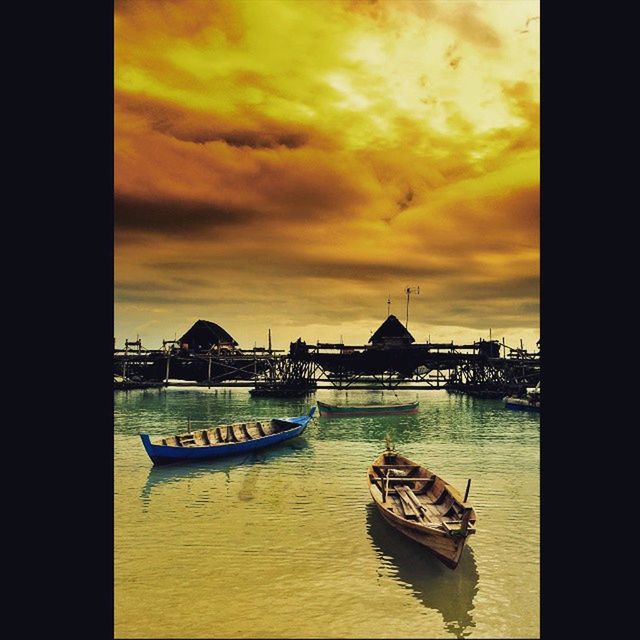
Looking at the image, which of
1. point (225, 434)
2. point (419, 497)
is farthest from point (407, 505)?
point (225, 434)

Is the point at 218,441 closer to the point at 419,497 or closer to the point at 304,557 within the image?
the point at 419,497

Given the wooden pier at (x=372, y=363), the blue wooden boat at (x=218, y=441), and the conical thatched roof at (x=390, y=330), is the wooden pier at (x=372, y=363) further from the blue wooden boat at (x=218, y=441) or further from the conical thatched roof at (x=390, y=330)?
the blue wooden boat at (x=218, y=441)

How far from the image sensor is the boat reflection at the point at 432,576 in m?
9.96

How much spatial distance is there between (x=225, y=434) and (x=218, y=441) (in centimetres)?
71

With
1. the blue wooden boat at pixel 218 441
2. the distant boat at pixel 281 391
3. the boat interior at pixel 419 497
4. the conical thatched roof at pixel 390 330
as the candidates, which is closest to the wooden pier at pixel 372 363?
the distant boat at pixel 281 391

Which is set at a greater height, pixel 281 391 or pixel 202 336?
pixel 202 336

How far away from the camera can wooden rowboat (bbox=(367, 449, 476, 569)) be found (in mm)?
11102

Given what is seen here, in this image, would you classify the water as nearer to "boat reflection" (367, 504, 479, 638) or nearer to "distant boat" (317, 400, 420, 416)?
"boat reflection" (367, 504, 479, 638)

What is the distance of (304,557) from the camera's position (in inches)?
490

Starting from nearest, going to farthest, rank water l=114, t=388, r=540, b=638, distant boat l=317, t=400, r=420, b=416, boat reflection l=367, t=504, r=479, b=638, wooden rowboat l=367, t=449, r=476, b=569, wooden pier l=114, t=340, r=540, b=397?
water l=114, t=388, r=540, b=638 → boat reflection l=367, t=504, r=479, b=638 → wooden rowboat l=367, t=449, r=476, b=569 → distant boat l=317, t=400, r=420, b=416 → wooden pier l=114, t=340, r=540, b=397

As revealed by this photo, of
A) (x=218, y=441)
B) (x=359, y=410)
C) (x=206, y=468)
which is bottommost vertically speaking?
(x=359, y=410)

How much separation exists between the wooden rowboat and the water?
2.06 feet

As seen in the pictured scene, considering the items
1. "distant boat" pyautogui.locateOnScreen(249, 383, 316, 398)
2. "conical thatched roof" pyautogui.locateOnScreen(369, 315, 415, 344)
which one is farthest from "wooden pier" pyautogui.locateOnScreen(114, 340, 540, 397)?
"conical thatched roof" pyautogui.locateOnScreen(369, 315, 415, 344)
